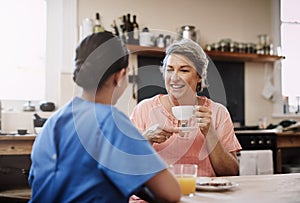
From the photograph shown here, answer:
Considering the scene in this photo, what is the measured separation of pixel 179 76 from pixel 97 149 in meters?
1.10

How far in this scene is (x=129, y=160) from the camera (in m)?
0.89

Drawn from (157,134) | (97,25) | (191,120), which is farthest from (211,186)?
(97,25)

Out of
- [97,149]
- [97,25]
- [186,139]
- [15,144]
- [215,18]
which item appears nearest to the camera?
[97,149]

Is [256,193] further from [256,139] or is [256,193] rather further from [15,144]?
[256,139]

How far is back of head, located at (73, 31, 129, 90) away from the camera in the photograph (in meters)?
1.00

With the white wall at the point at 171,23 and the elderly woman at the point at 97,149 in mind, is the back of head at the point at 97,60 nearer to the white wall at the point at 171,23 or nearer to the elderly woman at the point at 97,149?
the elderly woman at the point at 97,149

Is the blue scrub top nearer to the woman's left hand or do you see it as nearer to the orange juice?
the orange juice

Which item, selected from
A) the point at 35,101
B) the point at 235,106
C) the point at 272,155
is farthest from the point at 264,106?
the point at 35,101

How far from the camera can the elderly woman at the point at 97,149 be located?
0.90 m

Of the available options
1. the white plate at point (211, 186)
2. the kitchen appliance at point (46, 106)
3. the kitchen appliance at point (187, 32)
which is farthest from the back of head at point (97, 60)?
the kitchen appliance at point (187, 32)

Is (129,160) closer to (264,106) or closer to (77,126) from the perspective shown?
(77,126)

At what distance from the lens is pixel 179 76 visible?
1952mm

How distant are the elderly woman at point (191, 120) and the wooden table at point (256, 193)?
8.4 inches

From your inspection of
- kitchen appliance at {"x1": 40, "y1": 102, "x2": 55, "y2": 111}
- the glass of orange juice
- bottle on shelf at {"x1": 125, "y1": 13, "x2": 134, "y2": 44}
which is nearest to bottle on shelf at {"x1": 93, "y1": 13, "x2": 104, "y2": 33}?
bottle on shelf at {"x1": 125, "y1": 13, "x2": 134, "y2": 44}
